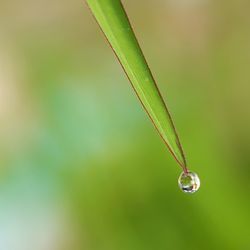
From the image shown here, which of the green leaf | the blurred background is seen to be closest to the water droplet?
the green leaf

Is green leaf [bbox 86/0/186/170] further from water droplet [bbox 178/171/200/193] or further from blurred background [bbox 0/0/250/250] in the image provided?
blurred background [bbox 0/0/250/250]

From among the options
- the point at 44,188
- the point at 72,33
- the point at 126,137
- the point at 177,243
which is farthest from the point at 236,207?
the point at 72,33

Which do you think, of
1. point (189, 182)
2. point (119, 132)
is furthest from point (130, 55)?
point (119, 132)

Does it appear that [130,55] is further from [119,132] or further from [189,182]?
[119,132]

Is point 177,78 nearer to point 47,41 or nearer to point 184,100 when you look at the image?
point 184,100

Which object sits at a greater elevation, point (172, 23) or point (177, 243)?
point (172, 23)

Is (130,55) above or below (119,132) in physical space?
above

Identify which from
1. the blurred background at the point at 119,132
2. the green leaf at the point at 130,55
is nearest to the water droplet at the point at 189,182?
the green leaf at the point at 130,55
